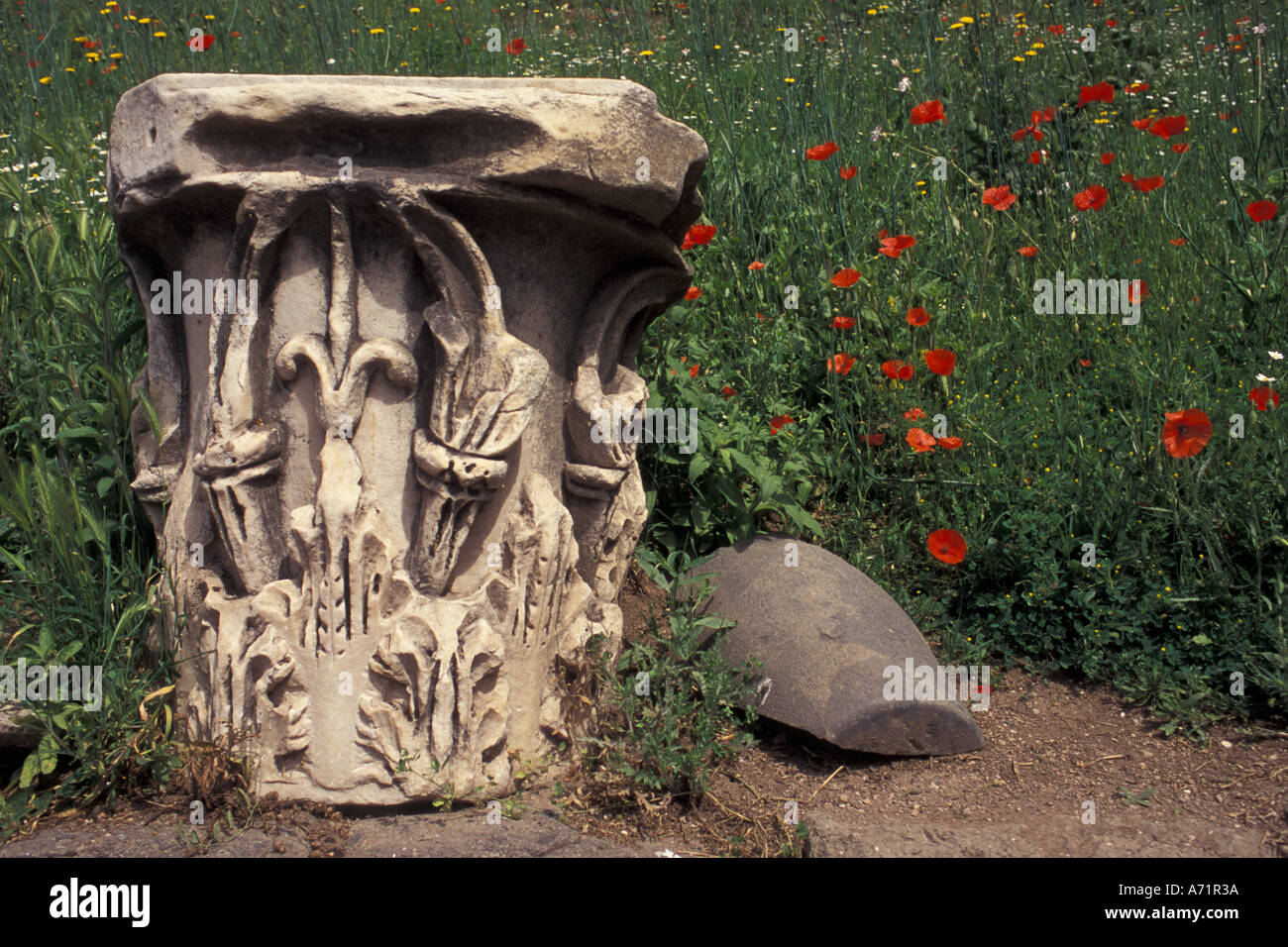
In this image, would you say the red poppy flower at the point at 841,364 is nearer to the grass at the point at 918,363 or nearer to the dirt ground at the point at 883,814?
the grass at the point at 918,363

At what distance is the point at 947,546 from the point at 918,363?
3.08 feet

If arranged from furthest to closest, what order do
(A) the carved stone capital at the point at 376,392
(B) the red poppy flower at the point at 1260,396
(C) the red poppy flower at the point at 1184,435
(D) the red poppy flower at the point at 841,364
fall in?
1. (D) the red poppy flower at the point at 841,364
2. (B) the red poppy flower at the point at 1260,396
3. (C) the red poppy flower at the point at 1184,435
4. (A) the carved stone capital at the point at 376,392

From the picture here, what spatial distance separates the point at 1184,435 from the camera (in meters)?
3.04

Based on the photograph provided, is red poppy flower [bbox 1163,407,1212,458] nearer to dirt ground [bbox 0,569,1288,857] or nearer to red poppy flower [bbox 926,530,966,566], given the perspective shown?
red poppy flower [bbox 926,530,966,566]

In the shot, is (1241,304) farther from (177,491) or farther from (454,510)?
(177,491)

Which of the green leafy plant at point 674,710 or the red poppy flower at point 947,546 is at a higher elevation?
the red poppy flower at point 947,546

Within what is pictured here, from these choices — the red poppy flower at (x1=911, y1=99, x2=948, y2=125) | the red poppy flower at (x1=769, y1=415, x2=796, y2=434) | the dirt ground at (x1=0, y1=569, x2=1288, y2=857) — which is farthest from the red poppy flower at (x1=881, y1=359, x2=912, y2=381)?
Result: the dirt ground at (x1=0, y1=569, x2=1288, y2=857)

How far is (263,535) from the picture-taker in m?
2.59

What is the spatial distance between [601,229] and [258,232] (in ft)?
2.61

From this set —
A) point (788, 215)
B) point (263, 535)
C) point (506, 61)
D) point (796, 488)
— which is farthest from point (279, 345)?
point (506, 61)

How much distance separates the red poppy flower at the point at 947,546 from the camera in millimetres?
3244

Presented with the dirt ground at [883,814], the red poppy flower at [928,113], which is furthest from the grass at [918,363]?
the red poppy flower at [928,113]

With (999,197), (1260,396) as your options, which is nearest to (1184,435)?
(1260,396)

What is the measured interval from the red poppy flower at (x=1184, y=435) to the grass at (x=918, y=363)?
0.30 m
